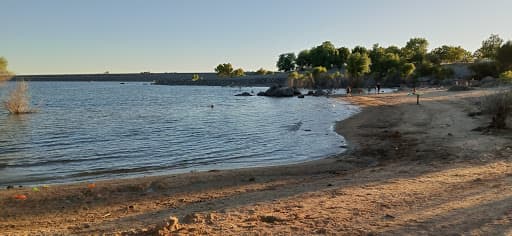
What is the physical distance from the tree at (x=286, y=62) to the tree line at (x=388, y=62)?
5.08 m

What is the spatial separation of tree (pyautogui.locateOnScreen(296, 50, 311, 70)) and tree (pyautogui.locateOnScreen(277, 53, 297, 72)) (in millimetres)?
10557

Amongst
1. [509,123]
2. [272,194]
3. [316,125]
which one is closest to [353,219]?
[272,194]

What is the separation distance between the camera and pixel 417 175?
11.8 m

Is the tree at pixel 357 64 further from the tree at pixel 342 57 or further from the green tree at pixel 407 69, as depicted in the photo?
the tree at pixel 342 57

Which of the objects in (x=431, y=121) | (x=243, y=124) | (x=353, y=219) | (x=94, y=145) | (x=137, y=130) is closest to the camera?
(x=353, y=219)

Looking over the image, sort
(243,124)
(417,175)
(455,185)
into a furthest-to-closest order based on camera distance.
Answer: (243,124) < (417,175) < (455,185)

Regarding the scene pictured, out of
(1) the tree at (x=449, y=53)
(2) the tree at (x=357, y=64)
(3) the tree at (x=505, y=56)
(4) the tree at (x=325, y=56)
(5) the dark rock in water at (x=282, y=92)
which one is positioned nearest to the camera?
(3) the tree at (x=505, y=56)

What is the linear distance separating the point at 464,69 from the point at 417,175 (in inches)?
4569

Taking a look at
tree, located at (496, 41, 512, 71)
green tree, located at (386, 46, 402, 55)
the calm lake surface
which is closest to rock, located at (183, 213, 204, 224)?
the calm lake surface

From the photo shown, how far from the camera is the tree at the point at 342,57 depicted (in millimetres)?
160375

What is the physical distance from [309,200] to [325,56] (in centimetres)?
15243

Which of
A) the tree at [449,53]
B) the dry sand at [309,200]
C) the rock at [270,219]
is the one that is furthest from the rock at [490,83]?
the tree at [449,53]

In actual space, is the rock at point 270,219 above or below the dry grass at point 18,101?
below

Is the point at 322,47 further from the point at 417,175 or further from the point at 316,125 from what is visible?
the point at 417,175
